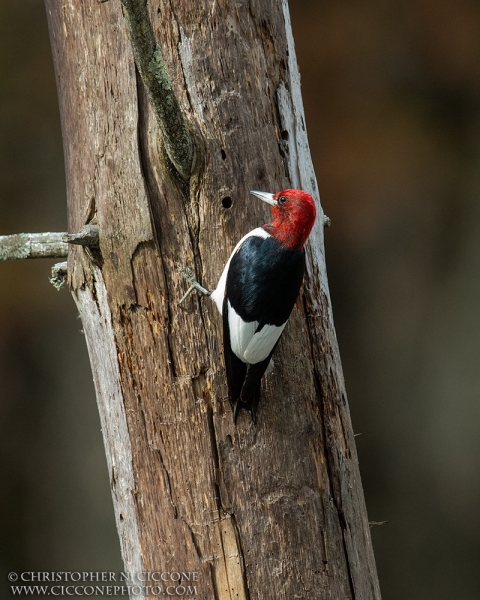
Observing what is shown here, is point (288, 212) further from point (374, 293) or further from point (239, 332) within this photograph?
point (374, 293)

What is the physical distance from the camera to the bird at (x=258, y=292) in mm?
1925

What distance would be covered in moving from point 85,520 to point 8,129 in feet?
10.3

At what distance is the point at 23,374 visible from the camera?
5.30 meters

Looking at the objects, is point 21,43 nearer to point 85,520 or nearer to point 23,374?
point 23,374

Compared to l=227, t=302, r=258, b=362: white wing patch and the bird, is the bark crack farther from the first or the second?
l=227, t=302, r=258, b=362: white wing patch

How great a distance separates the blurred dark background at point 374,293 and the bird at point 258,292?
3.24 metres

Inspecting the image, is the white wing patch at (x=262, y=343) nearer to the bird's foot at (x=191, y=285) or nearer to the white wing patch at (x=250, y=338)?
the white wing patch at (x=250, y=338)

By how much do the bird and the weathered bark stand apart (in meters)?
0.04

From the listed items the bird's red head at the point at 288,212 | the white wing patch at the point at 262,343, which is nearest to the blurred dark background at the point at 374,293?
the bird's red head at the point at 288,212

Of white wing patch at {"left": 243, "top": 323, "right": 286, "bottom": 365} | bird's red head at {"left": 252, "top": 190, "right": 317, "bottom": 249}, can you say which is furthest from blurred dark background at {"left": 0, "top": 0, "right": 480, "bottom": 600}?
white wing patch at {"left": 243, "top": 323, "right": 286, "bottom": 365}

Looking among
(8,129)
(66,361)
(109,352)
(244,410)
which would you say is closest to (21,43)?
(8,129)

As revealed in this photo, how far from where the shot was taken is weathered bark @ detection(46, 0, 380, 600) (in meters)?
1.94

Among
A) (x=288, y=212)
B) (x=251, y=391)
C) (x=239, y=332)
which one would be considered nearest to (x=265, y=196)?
(x=288, y=212)

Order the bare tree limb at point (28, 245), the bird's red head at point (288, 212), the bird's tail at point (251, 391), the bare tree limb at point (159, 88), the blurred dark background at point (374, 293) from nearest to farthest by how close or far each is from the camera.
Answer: the bare tree limb at point (159, 88)
the bird's tail at point (251, 391)
the bird's red head at point (288, 212)
the bare tree limb at point (28, 245)
the blurred dark background at point (374, 293)
